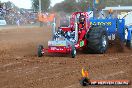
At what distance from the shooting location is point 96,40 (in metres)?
16.3

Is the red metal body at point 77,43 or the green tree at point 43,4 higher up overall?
the green tree at point 43,4

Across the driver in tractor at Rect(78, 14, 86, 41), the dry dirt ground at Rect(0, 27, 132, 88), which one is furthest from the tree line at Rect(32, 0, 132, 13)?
the dry dirt ground at Rect(0, 27, 132, 88)

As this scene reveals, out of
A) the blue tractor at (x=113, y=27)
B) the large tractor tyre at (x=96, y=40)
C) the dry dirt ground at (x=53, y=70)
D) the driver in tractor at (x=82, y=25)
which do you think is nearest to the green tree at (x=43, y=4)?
the blue tractor at (x=113, y=27)

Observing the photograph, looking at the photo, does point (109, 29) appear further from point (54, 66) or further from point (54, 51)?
point (54, 66)

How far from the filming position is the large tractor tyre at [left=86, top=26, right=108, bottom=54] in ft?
53.3

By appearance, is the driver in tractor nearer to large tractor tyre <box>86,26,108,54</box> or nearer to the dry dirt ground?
large tractor tyre <box>86,26,108,54</box>

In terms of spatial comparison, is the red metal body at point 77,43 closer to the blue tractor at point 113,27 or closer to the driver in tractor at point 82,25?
the driver in tractor at point 82,25

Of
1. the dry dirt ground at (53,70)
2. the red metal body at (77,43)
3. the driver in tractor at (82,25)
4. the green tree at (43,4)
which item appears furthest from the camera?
the green tree at (43,4)

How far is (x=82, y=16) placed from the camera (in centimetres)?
1628

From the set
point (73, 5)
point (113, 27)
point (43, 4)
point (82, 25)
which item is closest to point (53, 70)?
point (82, 25)

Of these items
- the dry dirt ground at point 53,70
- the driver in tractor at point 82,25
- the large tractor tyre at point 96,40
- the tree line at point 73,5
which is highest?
the tree line at point 73,5

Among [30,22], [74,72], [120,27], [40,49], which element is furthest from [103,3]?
[74,72]

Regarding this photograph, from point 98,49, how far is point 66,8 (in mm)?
10689

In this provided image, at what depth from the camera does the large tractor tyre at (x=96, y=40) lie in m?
16.2
